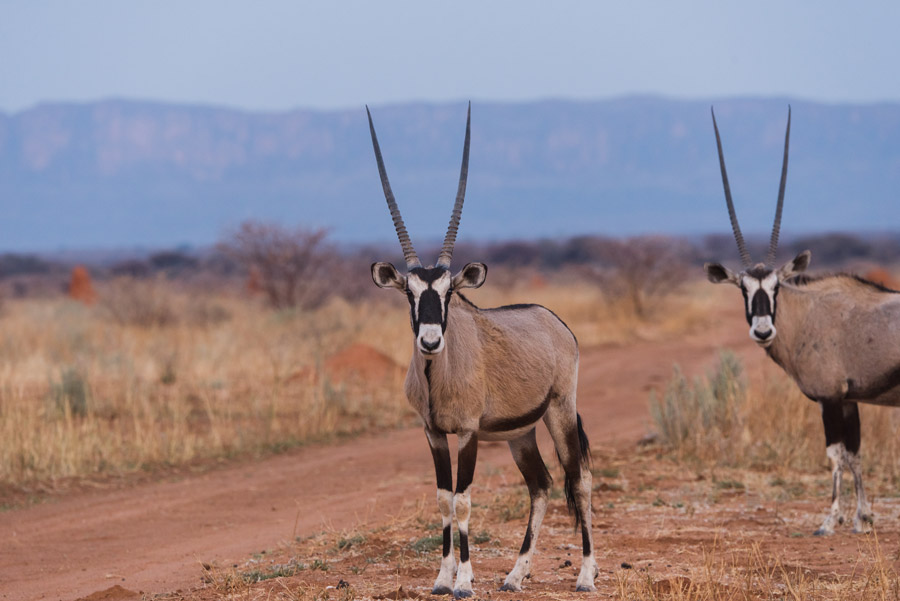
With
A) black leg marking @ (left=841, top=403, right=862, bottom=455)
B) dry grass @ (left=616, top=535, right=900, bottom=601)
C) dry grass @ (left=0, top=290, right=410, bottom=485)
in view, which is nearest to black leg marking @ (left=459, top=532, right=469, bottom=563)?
dry grass @ (left=616, top=535, right=900, bottom=601)

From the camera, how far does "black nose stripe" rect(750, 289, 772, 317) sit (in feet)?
29.1

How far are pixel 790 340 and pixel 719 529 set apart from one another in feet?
5.83

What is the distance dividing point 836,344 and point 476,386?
3801mm

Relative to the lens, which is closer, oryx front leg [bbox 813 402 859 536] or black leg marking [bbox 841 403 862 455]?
oryx front leg [bbox 813 402 859 536]

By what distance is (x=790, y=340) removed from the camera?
29.7 ft

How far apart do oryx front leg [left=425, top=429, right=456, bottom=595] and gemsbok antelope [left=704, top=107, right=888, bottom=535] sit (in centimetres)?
346

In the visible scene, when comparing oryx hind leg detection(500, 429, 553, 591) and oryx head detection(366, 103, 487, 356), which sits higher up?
oryx head detection(366, 103, 487, 356)

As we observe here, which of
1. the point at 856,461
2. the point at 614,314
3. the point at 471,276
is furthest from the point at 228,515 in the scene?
the point at 614,314

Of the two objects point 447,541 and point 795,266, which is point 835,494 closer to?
point 795,266

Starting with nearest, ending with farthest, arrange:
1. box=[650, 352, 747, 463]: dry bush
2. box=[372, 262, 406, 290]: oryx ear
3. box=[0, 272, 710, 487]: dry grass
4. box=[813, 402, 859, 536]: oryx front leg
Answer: box=[372, 262, 406, 290]: oryx ear → box=[813, 402, 859, 536]: oryx front leg → box=[650, 352, 747, 463]: dry bush → box=[0, 272, 710, 487]: dry grass

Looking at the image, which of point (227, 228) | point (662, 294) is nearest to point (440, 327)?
point (227, 228)

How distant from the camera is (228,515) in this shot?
9672 millimetres

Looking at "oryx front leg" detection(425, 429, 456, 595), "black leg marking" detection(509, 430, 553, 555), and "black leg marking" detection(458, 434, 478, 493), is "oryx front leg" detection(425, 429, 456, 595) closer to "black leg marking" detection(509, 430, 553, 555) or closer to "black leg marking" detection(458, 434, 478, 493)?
"black leg marking" detection(458, 434, 478, 493)

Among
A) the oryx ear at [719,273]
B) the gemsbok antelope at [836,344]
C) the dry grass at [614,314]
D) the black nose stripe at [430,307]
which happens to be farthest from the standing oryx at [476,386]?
the dry grass at [614,314]
